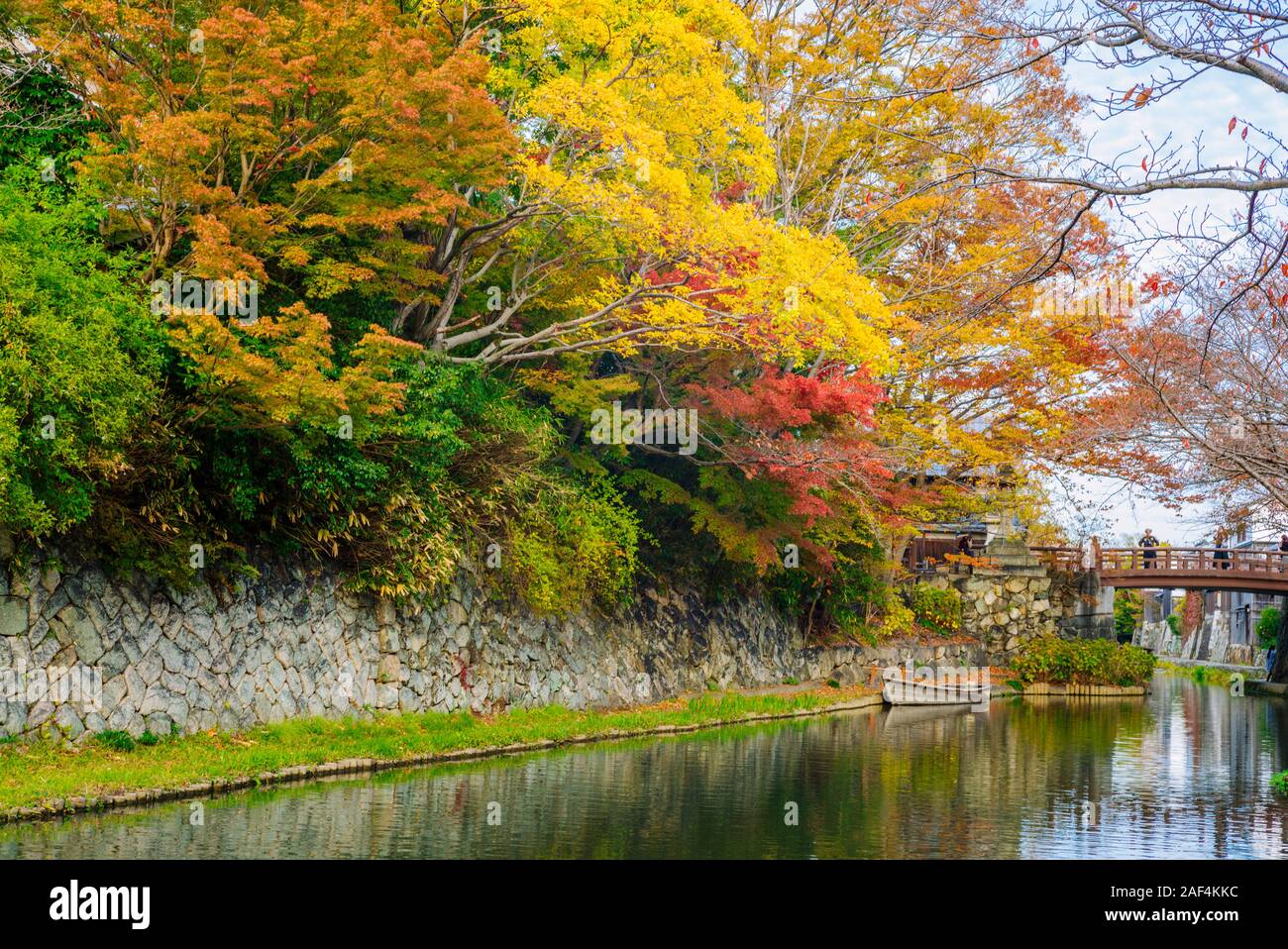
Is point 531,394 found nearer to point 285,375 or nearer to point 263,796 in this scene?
point 285,375

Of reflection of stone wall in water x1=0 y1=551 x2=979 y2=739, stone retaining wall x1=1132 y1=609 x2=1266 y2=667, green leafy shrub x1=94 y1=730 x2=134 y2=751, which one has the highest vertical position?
reflection of stone wall in water x1=0 y1=551 x2=979 y2=739

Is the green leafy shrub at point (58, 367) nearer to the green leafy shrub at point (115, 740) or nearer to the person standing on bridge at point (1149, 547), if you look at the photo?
the green leafy shrub at point (115, 740)

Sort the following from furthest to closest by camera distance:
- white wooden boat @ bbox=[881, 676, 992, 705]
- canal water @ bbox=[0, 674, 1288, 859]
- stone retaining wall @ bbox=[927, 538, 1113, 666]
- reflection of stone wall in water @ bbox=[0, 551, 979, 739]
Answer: stone retaining wall @ bbox=[927, 538, 1113, 666]
white wooden boat @ bbox=[881, 676, 992, 705]
reflection of stone wall in water @ bbox=[0, 551, 979, 739]
canal water @ bbox=[0, 674, 1288, 859]

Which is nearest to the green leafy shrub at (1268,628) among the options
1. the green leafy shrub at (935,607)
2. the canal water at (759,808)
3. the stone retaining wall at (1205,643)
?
the stone retaining wall at (1205,643)

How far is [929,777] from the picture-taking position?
18.4 m

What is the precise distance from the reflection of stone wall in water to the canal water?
245 cm

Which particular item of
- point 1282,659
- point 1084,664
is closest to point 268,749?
point 1084,664

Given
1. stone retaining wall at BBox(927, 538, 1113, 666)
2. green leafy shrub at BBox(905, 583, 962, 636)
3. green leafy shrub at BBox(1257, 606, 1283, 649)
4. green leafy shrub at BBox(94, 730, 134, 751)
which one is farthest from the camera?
green leafy shrub at BBox(1257, 606, 1283, 649)

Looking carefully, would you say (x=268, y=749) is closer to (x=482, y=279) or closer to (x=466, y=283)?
(x=466, y=283)

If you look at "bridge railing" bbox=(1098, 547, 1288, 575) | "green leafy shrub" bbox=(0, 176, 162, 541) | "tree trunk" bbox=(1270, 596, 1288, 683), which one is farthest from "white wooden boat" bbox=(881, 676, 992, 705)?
"green leafy shrub" bbox=(0, 176, 162, 541)

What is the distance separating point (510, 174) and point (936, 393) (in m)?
15.9

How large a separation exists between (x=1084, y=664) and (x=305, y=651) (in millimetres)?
28667

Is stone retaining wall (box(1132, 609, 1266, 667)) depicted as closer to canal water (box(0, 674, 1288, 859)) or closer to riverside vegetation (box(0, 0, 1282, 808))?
riverside vegetation (box(0, 0, 1282, 808))

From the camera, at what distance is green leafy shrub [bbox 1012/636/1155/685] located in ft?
132
